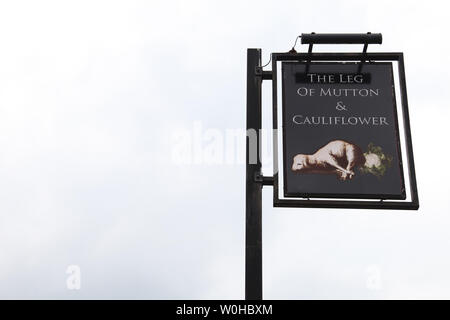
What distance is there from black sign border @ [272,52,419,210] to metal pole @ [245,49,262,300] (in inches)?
8.1

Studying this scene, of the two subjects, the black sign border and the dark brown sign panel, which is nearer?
the black sign border

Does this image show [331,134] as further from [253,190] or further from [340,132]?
[253,190]

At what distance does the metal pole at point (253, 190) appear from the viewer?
6.71m

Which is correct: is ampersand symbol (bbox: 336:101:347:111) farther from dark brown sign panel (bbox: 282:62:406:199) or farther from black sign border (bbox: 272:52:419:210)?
black sign border (bbox: 272:52:419:210)

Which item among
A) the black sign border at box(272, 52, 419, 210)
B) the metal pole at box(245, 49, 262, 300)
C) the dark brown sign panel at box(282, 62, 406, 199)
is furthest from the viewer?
the dark brown sign panel at box(282, 62, 406, 199)

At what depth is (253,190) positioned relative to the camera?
7.23 m

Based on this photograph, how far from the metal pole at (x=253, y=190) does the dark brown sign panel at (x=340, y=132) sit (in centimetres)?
36

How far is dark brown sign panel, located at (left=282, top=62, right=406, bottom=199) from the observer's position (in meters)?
7.46

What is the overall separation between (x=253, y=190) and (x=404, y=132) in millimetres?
2016

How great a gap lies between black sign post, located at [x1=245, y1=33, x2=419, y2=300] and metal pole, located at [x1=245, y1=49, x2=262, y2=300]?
0.01 m

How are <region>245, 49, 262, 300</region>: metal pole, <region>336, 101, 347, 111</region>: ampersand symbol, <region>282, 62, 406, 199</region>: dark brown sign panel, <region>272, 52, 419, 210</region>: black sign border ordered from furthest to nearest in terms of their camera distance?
1. <region>336, 101, 347, 111</region>: ampersand symbol
2. <region>282, 62, 406, 199</region>: dark brown sign panel
3. <region>272, 52, 419, 210</region>: black sign border
4. <region>245, 49, 262, 300</region>: metal pole

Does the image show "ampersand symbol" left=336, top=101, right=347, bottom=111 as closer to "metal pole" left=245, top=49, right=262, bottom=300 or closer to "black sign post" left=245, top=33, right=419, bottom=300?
"black sign post" left=245, top=33, right=419, bottom=300

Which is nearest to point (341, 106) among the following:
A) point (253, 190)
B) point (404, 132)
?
point (404, 132)

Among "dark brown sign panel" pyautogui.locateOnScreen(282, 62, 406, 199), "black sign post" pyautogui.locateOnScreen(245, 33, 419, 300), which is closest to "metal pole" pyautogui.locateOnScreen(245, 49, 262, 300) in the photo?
"black sign post" pyautogui.locateOnScreen(245, 33, 419, 300)
